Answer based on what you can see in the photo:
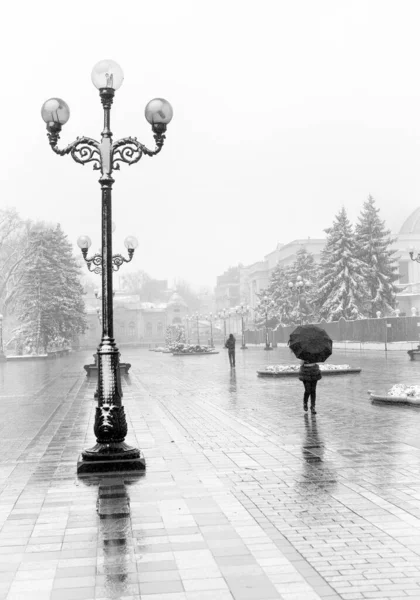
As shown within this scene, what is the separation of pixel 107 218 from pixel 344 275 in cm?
5230

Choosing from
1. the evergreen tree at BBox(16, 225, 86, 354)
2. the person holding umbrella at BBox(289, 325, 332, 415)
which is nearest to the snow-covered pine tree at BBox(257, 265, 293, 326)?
the evergreen tree at BBox(16, 225, 86, 354)

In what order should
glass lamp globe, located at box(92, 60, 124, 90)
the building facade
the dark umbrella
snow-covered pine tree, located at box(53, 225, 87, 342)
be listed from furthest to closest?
the building facade < snow-covered pine tree, located at box(53, 225, 87, 342) < the dark umbrella < glass lamp globe, located at box(92, 60, 124, 90)

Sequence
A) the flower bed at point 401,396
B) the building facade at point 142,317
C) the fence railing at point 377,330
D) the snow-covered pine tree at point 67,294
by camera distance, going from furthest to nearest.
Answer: the building facade at point 142,317 → the snow-covered pine tree at point 67,294 → the fence railing at point 377,330 → the flower bed at point 401,396

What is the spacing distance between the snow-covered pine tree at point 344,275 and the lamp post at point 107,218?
169 feet

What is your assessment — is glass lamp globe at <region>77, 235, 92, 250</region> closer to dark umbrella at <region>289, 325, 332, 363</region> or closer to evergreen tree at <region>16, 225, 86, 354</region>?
dark umbrella at <region>289, 325, 332, 363</region>

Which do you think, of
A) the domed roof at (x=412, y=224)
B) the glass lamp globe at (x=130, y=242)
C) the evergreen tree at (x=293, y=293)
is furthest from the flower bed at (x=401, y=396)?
the domed roof at (x=412, y=224)

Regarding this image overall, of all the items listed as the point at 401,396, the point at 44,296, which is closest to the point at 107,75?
the point at 401,396

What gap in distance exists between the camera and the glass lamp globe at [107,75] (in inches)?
364

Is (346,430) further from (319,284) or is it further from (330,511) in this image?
(319,284)

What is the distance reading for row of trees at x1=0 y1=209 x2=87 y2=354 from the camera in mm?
64938

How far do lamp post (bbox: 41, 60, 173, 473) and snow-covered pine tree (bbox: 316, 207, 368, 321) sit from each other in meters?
51.6

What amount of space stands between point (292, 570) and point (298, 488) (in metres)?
2.59

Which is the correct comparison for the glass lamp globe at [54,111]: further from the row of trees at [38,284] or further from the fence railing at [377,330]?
the row of trees at [38,284]

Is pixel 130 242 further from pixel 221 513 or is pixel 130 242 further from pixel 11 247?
pixel 11 247
